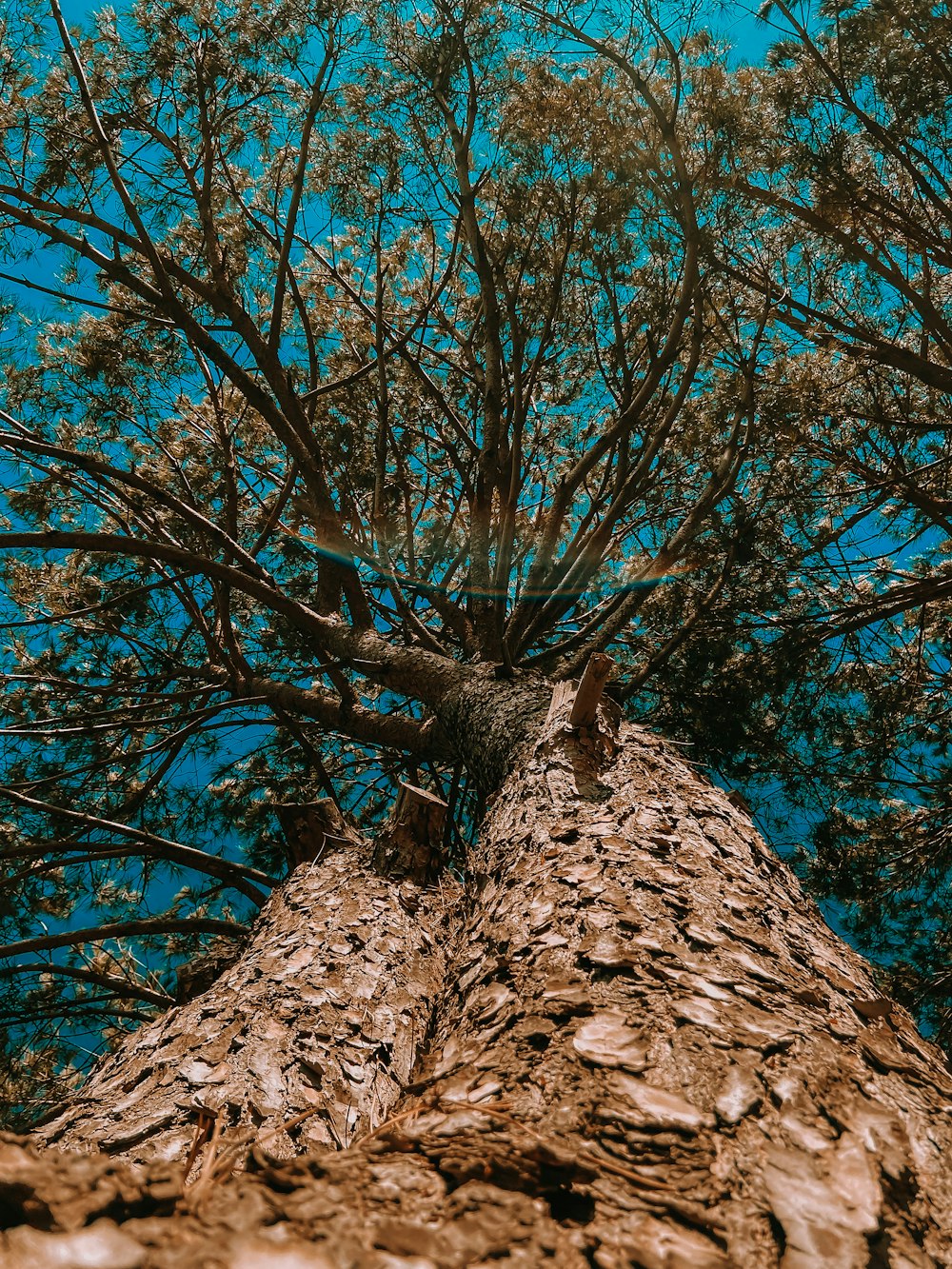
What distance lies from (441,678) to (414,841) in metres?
0.59

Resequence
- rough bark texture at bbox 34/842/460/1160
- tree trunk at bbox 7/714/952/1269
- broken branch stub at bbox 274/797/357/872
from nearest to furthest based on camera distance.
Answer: tree trunk at bbox 7/714/952/1269, rough bark texture at bbox 34/842/460/1160, broken branch stub at bbox 274/797/357/872

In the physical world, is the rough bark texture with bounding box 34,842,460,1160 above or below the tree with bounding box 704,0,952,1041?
below

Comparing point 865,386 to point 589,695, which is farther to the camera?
point 865,386

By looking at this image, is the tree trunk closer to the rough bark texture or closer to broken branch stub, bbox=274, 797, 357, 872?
the rough bark texture

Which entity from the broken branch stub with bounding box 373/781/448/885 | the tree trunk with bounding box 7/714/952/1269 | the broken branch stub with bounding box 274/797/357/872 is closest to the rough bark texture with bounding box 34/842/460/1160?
the tree trunk with bounding box 7/714/952/1269

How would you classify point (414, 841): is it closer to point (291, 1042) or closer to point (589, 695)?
point (589, 695)

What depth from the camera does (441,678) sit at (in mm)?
2576

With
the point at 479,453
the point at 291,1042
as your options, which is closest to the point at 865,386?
the point at 479,453

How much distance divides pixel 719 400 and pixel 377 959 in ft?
10.5

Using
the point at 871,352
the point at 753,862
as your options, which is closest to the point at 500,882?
the point at 753,862

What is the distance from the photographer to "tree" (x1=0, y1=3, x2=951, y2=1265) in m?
0.63

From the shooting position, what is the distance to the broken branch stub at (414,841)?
212cm

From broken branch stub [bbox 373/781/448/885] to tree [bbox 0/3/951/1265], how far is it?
11 millimetres

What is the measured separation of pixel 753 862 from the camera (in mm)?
1302
